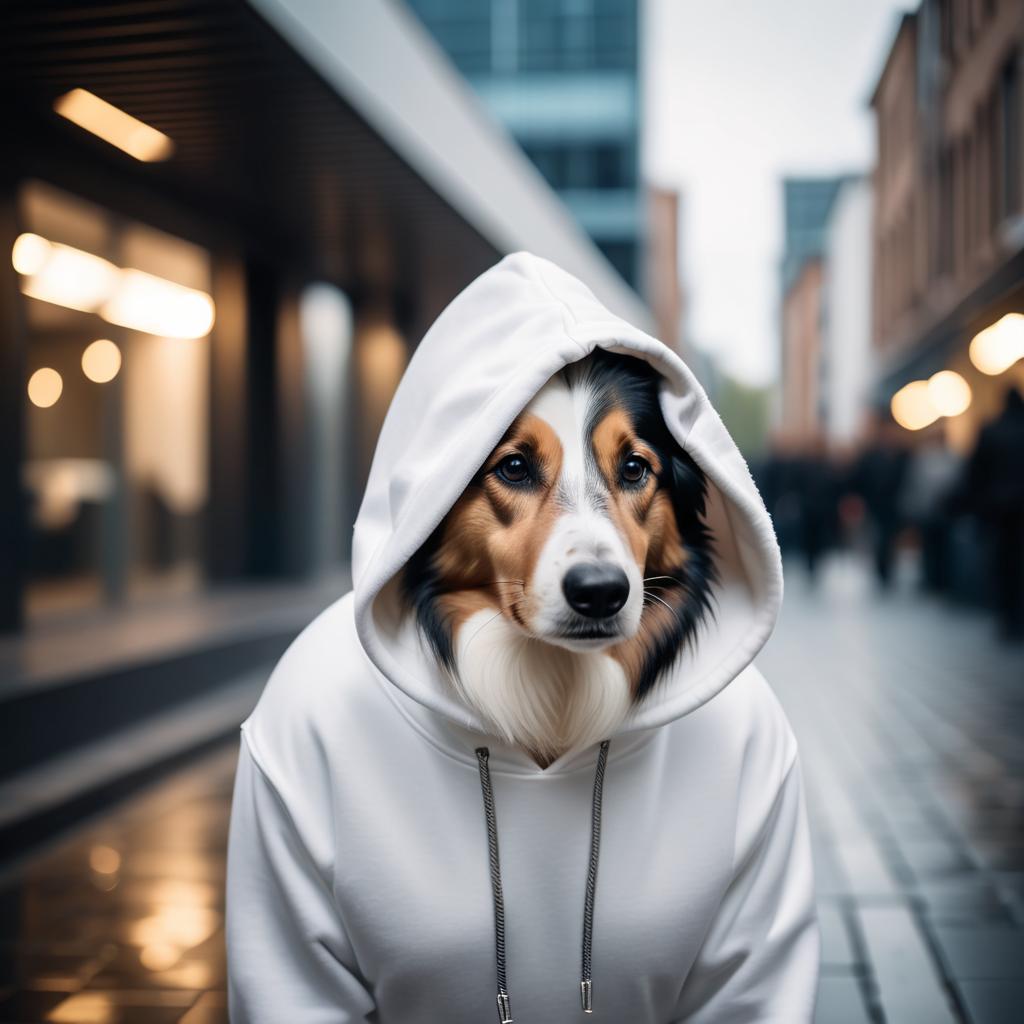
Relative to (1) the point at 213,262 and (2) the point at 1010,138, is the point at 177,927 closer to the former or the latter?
(1) the point at 213,262

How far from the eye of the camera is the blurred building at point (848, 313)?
116 feet

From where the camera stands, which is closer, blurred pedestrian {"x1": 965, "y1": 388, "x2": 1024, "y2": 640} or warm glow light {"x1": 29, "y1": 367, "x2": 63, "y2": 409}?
warm glow light {"x1": 29, "y1": 367, "x2": 63, "y2": 409}

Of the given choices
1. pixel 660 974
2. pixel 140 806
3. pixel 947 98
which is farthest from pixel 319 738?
pixel 947 98

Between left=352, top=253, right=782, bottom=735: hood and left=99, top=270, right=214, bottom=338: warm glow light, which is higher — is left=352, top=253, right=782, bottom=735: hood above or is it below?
below

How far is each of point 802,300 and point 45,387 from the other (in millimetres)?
60026

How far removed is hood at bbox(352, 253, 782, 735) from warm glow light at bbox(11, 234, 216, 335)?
6365 mm

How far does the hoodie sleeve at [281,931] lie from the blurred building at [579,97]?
124 ft

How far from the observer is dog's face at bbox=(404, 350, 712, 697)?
64.4 inches

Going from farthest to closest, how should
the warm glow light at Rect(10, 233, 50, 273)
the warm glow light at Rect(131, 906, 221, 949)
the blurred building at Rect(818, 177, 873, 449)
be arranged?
the blurred building at Rect(818, 177, 873, 449) → the warm glow light at Rect(10, 233, 50, 273) → the warm glow light at Rect(131, 906, 221, 949)

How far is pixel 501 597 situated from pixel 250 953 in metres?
0.67

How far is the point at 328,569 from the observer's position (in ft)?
43.4

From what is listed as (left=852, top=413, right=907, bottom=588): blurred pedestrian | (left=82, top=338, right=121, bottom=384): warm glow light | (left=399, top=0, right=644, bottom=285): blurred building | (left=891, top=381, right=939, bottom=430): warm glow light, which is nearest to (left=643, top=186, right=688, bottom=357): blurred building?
(left=399, top=0, right=644, bottom=285): blurred building

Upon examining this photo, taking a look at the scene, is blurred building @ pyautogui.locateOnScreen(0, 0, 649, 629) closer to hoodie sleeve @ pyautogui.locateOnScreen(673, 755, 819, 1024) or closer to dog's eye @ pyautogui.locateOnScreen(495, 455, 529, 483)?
dog's eye @ pyautogui.locateOnScreen(495, 455, 529, 483)

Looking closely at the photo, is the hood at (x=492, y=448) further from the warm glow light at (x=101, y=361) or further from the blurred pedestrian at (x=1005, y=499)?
the blurred pedestrian at (x=1005, y=499)
